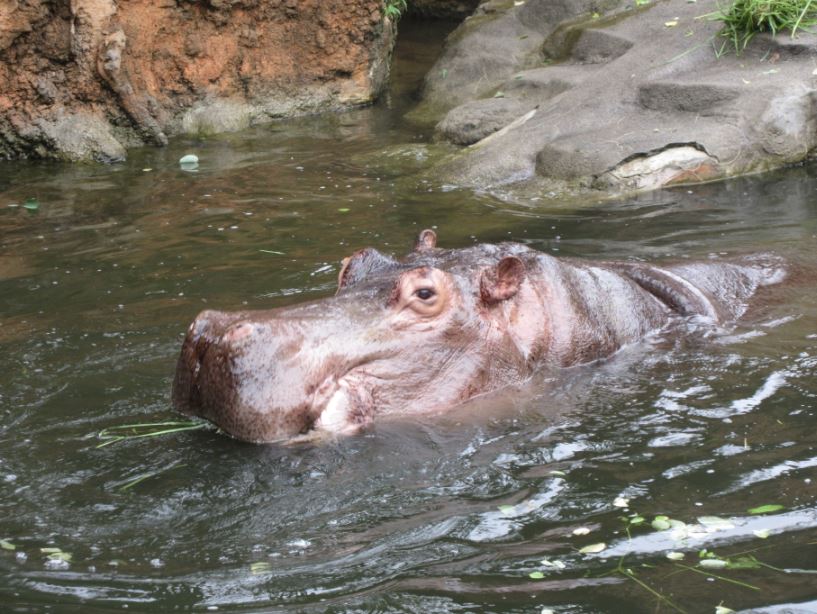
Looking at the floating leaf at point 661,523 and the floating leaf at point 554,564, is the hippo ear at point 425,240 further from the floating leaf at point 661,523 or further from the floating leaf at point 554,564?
the floating leaf at point 554,564

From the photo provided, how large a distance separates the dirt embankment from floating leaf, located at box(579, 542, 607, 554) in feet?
29.3

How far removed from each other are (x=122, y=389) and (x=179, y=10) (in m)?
8.25

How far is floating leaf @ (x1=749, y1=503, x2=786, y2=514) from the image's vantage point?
13.7ft

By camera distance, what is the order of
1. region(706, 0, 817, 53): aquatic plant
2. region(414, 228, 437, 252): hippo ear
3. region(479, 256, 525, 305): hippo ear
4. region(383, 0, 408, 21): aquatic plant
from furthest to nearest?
region(383, 0, 408, 21): aquatic plant < region(706, 0, 817, 53): aquatic plant < region(414, 228, 437, 252): hippo ear < region(479, 256, 525, 305): hippo ear

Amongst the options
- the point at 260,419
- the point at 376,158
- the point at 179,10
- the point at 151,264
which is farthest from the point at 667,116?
the point at 260,419

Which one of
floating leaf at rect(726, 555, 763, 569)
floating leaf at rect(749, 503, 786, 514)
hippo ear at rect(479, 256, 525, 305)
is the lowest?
floating leaf at rect(749, 503, 786, 514)

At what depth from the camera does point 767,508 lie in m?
4.20

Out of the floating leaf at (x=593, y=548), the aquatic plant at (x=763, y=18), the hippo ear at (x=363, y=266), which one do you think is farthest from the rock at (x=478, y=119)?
the floating leaf at (x=593, y=548)

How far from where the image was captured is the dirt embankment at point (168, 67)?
1184cm

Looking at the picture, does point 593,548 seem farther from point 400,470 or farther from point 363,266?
point 363,266

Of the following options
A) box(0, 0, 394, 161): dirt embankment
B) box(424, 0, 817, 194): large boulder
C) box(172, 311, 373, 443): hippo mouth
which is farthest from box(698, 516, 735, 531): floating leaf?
box(0, 0, 394, 161): dirt embankment

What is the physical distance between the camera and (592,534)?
409 centimetres

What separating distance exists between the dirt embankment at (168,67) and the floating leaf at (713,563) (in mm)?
9238

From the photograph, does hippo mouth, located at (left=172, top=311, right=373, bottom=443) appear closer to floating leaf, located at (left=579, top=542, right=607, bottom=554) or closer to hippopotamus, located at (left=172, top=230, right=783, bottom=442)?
hippopotamus, located at (left=172, top=230, right=783, bottom=442)
